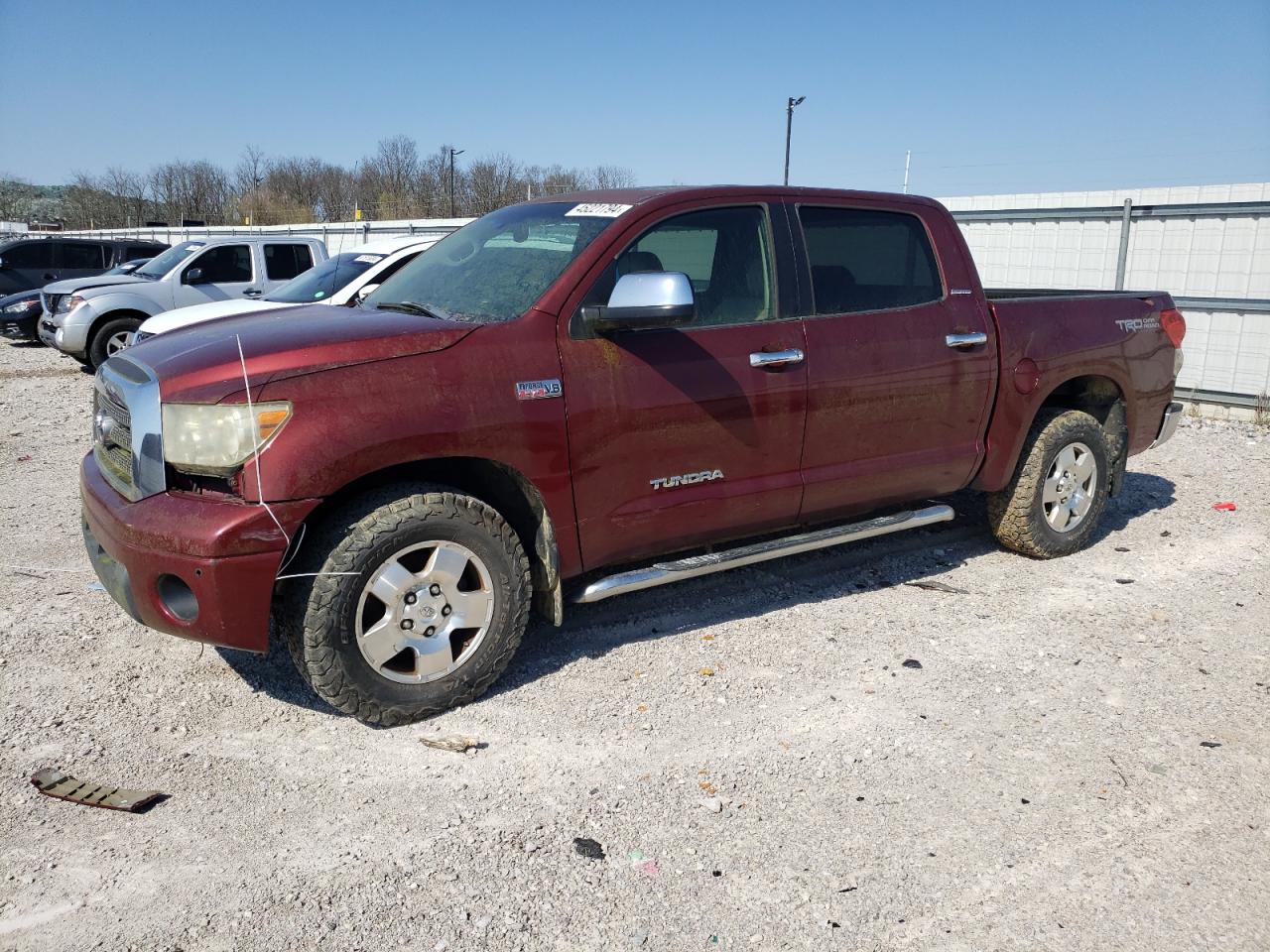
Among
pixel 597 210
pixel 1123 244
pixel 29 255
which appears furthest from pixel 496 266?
pixel 29 255

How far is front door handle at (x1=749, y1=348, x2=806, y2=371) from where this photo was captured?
4281 millimetres

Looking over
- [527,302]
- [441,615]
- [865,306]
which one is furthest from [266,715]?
[865,306]

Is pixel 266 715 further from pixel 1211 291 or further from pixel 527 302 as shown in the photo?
pixel 1211 291

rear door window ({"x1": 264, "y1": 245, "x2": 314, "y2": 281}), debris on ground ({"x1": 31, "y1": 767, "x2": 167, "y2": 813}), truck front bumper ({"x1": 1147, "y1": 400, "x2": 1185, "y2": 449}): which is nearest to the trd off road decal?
truck front bumper ({"x1": 1147, "y1": 400, "x2": 1185, "y2": 449})

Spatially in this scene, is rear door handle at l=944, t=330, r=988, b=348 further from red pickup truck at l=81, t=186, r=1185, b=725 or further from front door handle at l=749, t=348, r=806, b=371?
front door handle at l=749, t=348, r=806, b=371

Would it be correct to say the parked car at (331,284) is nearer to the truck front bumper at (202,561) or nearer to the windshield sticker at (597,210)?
the windshield sticker at (597,210)

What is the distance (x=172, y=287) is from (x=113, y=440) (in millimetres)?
10418

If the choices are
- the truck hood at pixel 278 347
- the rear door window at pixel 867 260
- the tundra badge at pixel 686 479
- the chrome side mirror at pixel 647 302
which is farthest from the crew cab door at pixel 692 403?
the truck hood at pixel 278 347

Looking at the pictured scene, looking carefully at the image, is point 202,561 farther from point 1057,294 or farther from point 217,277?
point 217,277

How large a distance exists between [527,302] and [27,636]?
2.65 metres

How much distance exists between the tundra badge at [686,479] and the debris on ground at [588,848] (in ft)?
4.95

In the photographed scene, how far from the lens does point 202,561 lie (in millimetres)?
3242

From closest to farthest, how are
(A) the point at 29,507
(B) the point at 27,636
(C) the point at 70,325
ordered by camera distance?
(B) the point at 27,636, (A) the point at 29,507, (C) the point at 70,325

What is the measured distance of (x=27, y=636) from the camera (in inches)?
172
